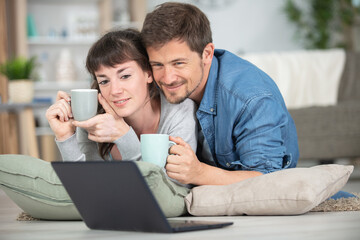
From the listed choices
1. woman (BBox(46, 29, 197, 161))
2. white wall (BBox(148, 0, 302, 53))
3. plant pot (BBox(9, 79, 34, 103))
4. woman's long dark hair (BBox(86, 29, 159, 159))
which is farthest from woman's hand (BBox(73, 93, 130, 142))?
white wall (BBox(148, 0, 302, 53))

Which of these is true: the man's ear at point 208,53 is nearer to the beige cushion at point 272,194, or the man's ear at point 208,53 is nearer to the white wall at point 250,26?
the beige cushion at point 272,194

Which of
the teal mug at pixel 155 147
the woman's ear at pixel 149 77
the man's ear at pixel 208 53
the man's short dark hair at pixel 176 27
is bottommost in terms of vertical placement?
the teal mug at pixel 155 147

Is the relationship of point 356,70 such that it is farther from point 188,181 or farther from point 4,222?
point 4,222

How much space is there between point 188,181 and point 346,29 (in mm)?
5438

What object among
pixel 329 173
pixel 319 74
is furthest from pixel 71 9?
pixel 329 173

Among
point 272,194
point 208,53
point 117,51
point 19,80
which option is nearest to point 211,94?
point 208,53

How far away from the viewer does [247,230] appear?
4.63 ft

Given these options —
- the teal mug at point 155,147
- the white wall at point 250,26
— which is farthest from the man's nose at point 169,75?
the white wall at point 250,26

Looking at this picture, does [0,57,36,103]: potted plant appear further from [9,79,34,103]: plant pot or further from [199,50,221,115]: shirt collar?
[199,50,221,115]: shirt collar

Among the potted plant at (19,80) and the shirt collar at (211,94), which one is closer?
the shirt collar at (211,94)

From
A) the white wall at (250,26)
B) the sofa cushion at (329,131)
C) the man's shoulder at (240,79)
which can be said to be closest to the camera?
the man's shoulder at (240,79)

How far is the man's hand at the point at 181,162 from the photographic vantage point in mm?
1628

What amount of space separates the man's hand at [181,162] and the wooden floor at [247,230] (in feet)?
0.51

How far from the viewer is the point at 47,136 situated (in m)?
5.11
